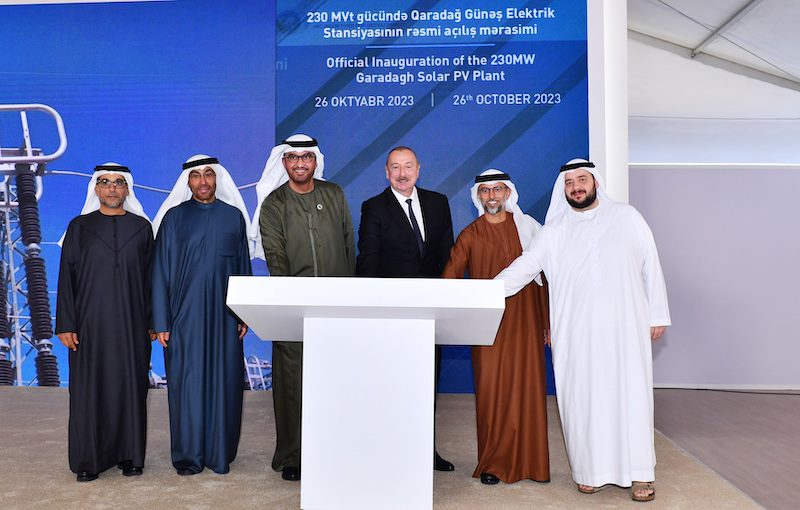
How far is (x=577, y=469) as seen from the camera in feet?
11.0

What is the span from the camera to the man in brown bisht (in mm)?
3506

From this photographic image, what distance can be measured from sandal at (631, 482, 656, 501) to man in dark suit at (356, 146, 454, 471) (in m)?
0.88

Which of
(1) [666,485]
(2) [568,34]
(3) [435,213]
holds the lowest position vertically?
(1) [666,485]

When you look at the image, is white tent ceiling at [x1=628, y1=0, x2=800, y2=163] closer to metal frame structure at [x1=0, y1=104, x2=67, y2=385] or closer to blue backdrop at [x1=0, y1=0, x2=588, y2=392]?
blue backdrop at [x1=0, y1=0, x2=588, y2=392]

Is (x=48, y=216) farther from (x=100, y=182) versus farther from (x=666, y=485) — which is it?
(x=666, y=485)

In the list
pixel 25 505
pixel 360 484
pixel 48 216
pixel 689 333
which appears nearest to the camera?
pixel 360 484

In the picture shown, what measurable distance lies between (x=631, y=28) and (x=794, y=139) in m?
1.93

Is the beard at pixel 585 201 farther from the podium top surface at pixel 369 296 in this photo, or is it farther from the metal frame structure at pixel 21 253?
the metal frame structure at pixel 21 253

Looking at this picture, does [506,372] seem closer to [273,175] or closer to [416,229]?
[416,229]

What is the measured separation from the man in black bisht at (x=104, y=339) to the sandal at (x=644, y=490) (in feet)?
7.41

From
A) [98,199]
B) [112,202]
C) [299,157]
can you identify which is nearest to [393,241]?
[299,157]

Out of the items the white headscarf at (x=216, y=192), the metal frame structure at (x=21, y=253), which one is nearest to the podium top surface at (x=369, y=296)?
the white headscarf at (x=216, y=192)

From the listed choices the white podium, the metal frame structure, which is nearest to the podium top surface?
the white podium

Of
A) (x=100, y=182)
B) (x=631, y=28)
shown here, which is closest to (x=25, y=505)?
(x=100, y=182)
